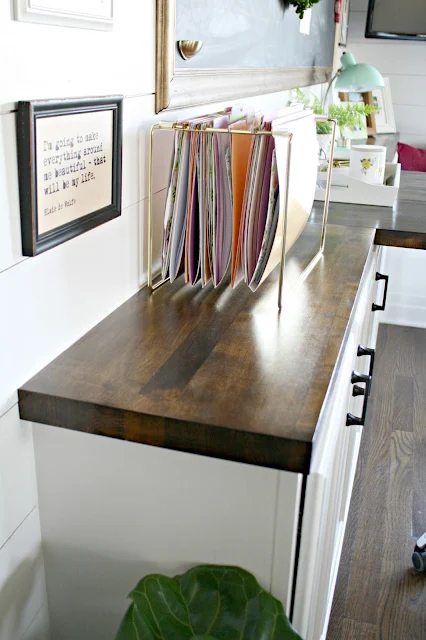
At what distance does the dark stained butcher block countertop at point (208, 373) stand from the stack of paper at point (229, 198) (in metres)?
0.08

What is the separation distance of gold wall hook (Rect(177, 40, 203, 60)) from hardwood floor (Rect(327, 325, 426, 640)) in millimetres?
1314

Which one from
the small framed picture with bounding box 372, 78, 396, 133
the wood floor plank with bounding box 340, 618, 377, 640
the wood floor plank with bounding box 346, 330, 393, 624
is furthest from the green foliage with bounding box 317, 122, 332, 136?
the small framed picture with bounding box 372, 78, 396, 133

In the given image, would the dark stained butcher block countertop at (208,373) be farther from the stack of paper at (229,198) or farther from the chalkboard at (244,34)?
the chalkboard at (244,34)

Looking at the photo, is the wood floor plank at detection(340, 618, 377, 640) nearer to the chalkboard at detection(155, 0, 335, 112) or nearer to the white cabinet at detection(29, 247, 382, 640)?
A: the white cabinet at detection(29, 247, 382, 640)

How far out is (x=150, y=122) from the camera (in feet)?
4.28

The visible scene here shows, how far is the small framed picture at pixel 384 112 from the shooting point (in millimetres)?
4215

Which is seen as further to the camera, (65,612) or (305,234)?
(305,234)

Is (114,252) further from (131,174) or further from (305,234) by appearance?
(305,234)

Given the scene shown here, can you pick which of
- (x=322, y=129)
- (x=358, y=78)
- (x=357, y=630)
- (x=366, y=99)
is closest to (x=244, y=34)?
(x=322, y=129)

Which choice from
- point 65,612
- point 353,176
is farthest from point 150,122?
point 353,176

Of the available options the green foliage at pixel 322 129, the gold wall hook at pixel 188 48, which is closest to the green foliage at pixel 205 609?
the gold wall hook at pixel 188 48

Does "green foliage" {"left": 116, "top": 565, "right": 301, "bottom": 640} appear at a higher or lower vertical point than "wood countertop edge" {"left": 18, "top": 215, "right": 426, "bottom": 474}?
lower

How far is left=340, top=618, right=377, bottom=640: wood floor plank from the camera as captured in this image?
1.57 m

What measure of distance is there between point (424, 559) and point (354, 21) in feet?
12.3
